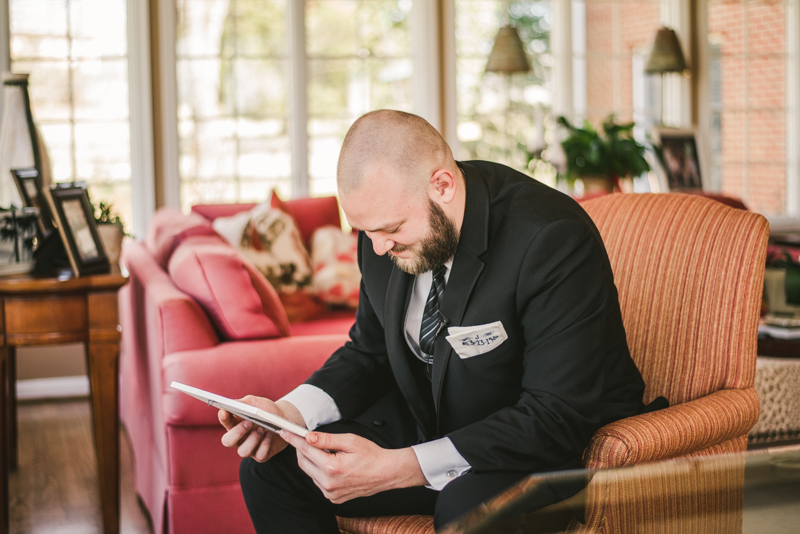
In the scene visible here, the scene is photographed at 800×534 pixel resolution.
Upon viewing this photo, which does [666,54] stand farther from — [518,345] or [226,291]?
[518,345]

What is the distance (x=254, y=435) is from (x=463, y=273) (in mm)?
490

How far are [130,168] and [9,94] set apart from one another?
67.9 inches

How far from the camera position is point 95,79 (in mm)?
3973

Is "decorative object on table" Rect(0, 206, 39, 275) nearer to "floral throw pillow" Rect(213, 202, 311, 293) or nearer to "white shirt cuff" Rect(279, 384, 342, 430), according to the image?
"floral throw pillow" Rect(213, 202, 311, 293)

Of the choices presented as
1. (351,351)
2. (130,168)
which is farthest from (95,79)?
(351,351)

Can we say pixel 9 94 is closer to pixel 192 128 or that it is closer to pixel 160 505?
pixel 160 505

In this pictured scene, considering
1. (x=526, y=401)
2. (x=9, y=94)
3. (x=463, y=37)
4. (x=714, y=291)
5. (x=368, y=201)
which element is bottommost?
(x=526, y=401)

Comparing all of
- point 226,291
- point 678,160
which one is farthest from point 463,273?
point 678,160

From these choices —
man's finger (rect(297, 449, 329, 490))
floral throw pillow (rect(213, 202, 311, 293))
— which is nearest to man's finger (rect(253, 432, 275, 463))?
man's finger (rect(297, 449, 329, 490))

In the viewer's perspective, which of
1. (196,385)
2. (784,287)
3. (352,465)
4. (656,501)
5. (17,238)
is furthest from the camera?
(784,287)

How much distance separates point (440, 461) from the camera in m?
1.24

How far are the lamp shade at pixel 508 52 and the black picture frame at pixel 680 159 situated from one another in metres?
1.25

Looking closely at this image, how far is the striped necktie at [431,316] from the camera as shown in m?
1.39

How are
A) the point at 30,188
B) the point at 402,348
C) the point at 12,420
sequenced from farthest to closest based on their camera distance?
the point at 12,420 → the point at 30,188 → the point at 402,348
